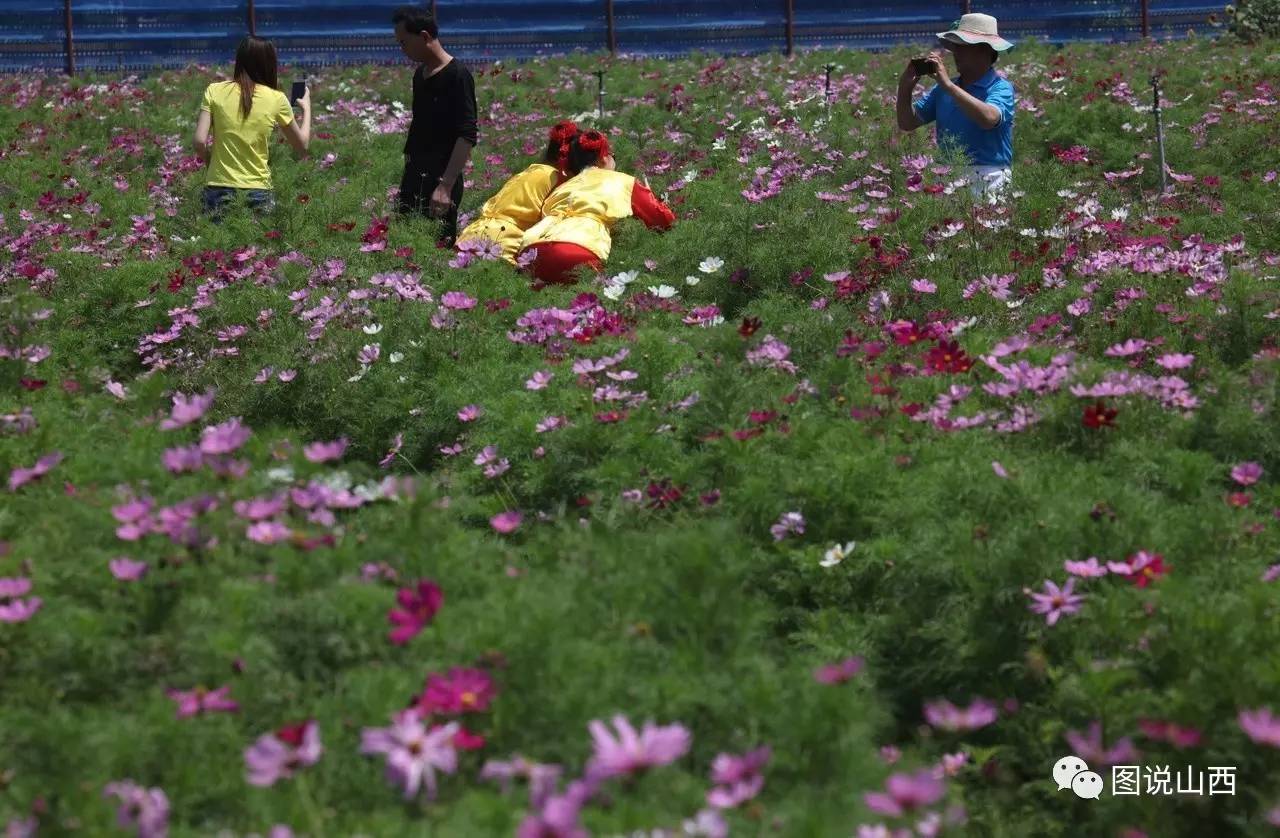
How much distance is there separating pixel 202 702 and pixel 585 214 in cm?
506

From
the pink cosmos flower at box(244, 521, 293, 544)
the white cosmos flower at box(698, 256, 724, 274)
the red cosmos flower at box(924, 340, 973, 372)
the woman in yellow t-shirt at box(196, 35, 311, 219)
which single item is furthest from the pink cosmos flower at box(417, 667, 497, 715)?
the woman in yellow t-shirt at box(196, 35, 311, 219)

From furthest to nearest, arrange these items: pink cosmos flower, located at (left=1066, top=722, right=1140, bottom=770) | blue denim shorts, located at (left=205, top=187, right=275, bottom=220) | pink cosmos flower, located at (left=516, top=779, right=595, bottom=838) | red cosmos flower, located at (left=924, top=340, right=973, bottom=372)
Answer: blue denim shorts, located at (left=205, top=187, right=275, bottom=220) < red cosmos flower, located at (left=924, top=340, right=973, bottom=372) < pink cosmos flower, located at (left=1066, top=722, right=1140, bottom=770) < pink cosmos flower, located at (left=516, top=779, right=595, bottom=838)

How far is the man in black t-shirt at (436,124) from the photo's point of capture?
7586mm

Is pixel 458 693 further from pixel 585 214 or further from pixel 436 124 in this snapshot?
pixel 436 124

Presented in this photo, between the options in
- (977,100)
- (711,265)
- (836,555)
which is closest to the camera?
(836,555)

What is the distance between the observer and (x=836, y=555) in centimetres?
391

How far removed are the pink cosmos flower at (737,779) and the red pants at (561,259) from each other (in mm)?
4760

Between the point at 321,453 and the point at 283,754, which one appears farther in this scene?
the point at 321,453

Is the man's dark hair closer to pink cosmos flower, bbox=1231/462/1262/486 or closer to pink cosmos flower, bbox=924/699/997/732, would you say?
pink cosmos flower, bbox=1231/462/1262/486

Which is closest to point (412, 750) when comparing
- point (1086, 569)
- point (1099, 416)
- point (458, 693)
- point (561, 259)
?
point (458, 693)

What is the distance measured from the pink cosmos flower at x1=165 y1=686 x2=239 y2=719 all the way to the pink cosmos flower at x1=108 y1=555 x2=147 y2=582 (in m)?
0.35

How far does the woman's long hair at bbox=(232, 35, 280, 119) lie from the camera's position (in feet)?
24.5

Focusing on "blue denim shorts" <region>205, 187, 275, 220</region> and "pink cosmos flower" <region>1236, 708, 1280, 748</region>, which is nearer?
"pink cosmos flower" <region>1236, 708, 1280, 748</region>

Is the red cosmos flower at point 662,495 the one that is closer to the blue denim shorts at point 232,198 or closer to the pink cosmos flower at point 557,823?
the pink cosmos flower at point 557,823
